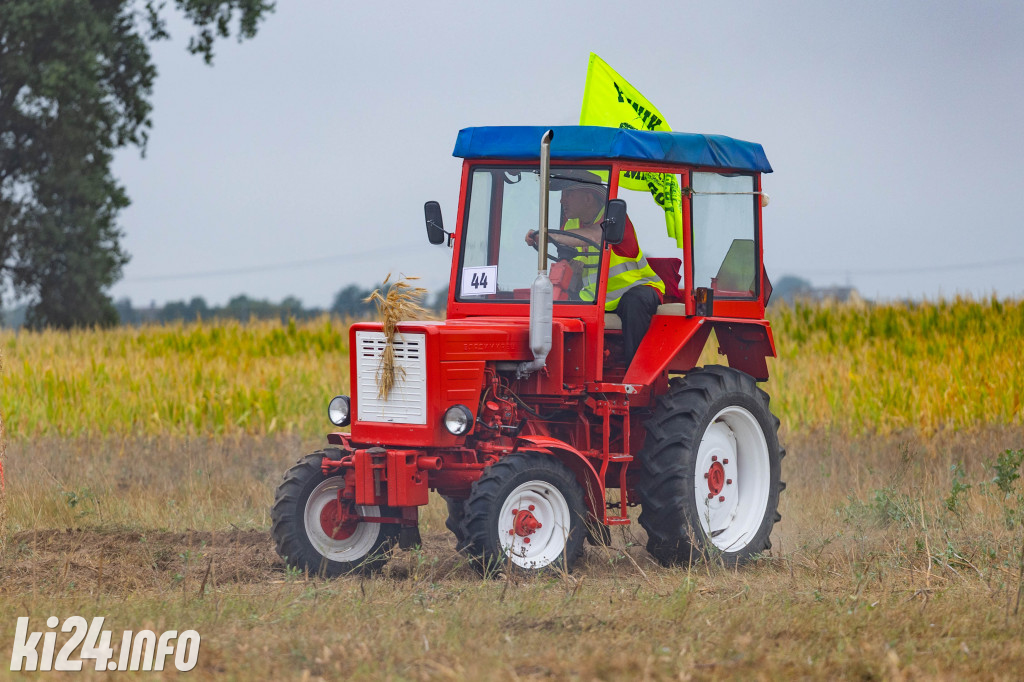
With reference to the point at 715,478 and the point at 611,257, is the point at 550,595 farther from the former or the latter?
the point at 611,257

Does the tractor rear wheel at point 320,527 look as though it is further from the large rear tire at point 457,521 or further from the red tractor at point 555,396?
the large rear tire at point 457,521

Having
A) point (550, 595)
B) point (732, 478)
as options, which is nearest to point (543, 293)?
point (550, 595)

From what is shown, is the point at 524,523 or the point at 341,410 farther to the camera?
the point at 341,410

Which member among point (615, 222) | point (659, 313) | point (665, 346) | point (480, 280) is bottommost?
point (665, 346)

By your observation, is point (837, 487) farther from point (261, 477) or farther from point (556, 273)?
point (261, 477)

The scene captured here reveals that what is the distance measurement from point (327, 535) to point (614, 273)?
2370 millimetres

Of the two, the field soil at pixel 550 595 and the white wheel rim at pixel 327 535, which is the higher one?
the white wheel rim at pixel 327 535

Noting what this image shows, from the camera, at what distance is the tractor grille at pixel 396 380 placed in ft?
22.6

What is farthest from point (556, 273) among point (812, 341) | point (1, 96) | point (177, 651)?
point (1, 96)

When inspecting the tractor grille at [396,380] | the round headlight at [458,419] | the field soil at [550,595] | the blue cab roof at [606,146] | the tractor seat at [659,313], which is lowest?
the field soil at [550,595]

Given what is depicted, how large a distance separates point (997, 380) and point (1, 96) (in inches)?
986

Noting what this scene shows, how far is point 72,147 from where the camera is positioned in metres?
30.4

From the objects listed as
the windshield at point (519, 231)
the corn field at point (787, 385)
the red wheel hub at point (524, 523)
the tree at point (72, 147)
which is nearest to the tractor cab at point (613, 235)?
the windshield at point (519, 231)

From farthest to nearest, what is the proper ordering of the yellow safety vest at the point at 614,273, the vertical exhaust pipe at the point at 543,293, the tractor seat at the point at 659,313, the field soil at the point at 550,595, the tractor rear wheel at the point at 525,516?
the tractor seat at the point at 659,313
the yellow safety vest at the point at 614,273
the vertical exhaust pipe at the point at 543,293
the tractor rear wheel at the point at 525,516
the field soil at the point at 550,595
